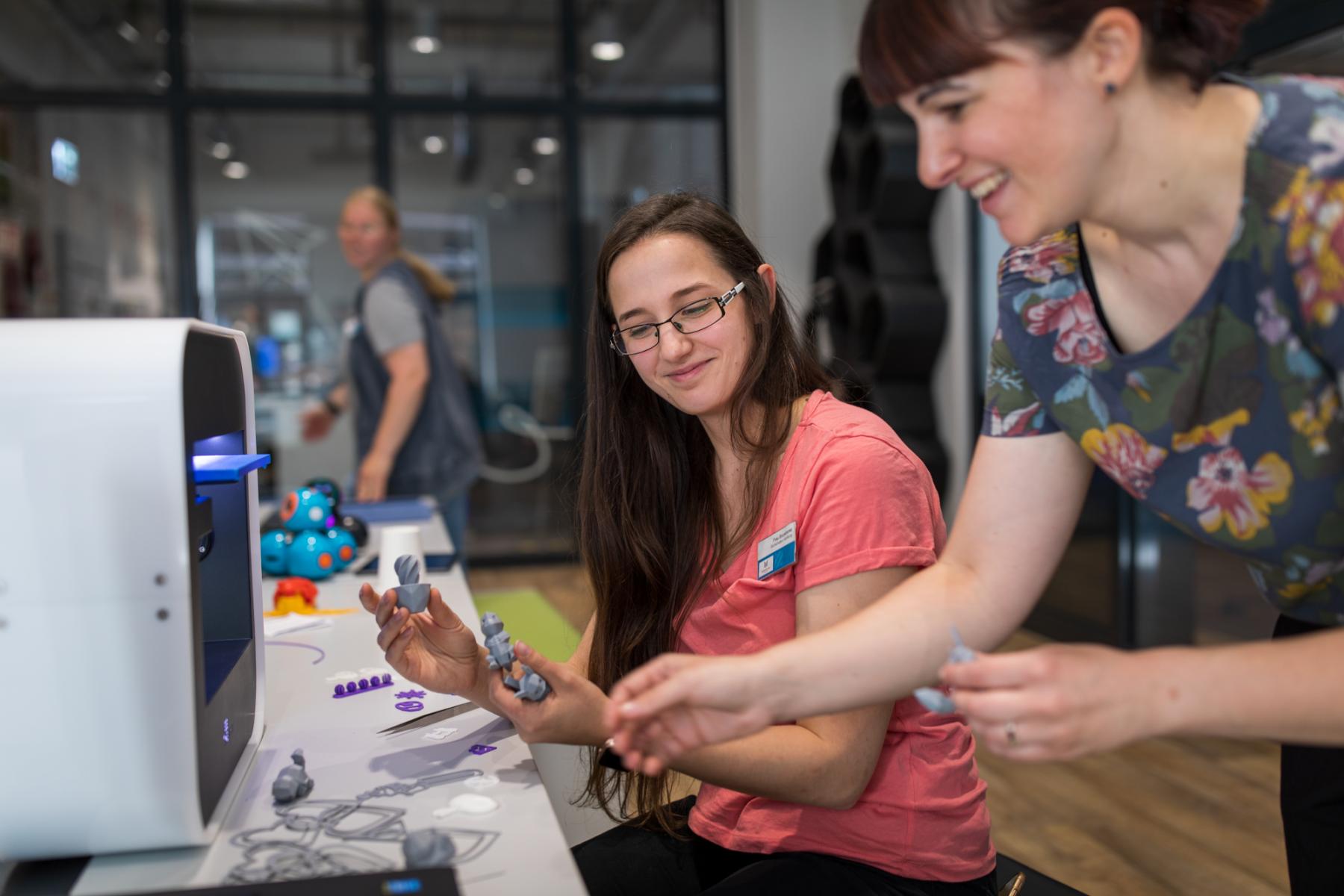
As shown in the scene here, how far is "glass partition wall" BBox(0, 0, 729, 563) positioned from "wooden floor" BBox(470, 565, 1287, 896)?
3.16m

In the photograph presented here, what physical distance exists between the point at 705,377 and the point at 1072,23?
0.63m

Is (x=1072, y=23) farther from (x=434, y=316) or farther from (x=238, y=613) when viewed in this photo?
(x=434, y=316)

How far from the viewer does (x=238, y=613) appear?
1.08 meters

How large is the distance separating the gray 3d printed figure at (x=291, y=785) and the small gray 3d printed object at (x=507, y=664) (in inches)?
7.2

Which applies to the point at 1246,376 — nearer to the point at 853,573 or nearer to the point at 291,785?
the point at 853,573

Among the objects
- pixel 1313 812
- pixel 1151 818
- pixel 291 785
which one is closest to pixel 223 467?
pixel 291 785

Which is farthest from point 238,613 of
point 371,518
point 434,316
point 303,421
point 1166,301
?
point 303,421

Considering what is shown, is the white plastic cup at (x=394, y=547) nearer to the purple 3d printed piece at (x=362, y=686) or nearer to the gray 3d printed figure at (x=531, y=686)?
the purple 3d printed piece at (x=362, y=686)

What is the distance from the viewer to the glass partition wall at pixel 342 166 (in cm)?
501

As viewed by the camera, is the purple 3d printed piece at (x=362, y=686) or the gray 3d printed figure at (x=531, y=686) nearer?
the gray 3d printed figure at (x=531, y=686)

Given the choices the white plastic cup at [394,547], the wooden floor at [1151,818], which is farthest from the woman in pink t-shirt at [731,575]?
the wooden floor at [1151,818]

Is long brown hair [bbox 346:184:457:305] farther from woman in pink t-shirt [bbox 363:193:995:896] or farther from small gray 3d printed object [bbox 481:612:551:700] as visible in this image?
small gray 3d printed object [bbox 481:612:551:700]

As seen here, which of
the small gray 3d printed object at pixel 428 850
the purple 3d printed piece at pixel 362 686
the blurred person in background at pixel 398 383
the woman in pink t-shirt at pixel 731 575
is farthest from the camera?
the blurred person in background at pixel 398 383

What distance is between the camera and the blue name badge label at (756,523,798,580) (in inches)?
43.2
